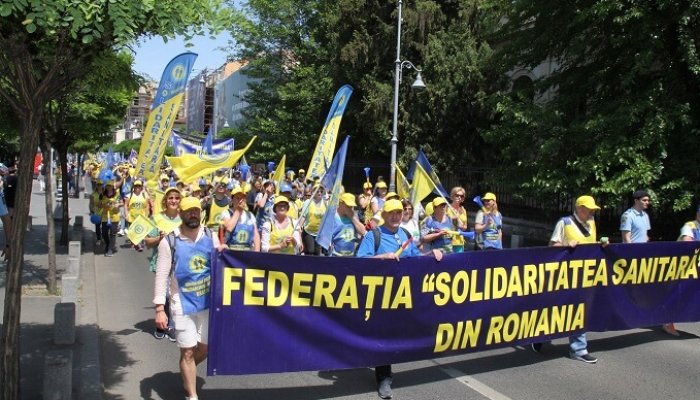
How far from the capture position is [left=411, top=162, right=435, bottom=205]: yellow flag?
9578mm

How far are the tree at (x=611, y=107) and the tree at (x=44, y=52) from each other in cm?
1053

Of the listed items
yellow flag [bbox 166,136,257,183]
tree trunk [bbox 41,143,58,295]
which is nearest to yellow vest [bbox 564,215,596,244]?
yellow flag [bbox 166,136,257,183]

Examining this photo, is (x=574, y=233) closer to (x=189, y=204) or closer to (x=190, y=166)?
(x=189, y=204)

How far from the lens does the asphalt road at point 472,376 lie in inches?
222

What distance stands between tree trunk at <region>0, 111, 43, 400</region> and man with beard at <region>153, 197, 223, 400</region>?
100 cm

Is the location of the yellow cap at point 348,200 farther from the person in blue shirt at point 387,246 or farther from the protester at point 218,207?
the person in blue shirt at point 387,246

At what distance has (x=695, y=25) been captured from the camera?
12.9 meters

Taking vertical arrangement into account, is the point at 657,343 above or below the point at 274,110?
below

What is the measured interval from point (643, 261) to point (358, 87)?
68.0ft

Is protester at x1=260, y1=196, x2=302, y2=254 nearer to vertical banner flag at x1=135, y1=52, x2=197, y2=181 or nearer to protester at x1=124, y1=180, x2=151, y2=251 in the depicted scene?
vertical banner flag at x1=135, y1=52, x2=197, y2=181

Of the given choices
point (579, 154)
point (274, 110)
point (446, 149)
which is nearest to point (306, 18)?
point (274, 110)

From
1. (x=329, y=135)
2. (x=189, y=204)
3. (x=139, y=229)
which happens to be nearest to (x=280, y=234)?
(x=139, y=229)

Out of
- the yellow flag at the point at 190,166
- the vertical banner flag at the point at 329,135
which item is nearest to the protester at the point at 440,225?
the yellow flag at the point at 190,166

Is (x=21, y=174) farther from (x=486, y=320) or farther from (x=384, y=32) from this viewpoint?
(x=384, y=32)
